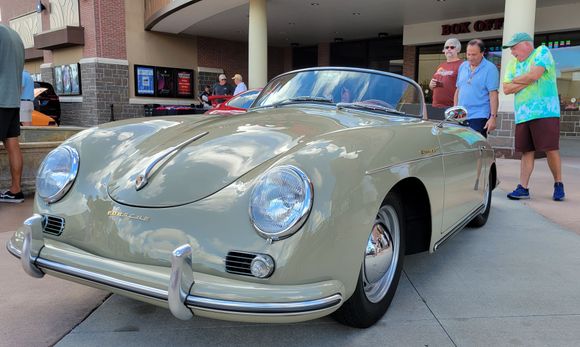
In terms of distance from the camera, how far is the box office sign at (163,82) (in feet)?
61.6

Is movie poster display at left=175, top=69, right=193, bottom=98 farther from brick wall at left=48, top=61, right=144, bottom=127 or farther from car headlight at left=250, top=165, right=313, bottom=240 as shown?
car headlight at left=250, top=165, right=313, bottom=240

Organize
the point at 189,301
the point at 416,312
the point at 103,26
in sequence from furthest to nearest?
the point at 103,26 < the point at 416,312 < the point at 189,301

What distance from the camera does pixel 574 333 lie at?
220 centimetres

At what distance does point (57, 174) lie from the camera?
2.23 m

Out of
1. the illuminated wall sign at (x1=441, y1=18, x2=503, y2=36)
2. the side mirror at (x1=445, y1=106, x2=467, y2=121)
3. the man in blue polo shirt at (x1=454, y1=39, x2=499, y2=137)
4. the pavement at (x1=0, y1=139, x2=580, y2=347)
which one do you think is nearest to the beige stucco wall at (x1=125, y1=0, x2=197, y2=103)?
the illuminated wall sign at (x1=441, y1=18, x2=503, y2=36)

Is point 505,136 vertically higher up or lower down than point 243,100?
lower down

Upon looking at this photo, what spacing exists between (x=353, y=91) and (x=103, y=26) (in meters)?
17.0

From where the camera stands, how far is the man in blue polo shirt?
4.80 m

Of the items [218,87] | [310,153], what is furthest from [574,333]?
[218,87]

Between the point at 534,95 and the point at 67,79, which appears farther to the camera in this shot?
the point at 67,79

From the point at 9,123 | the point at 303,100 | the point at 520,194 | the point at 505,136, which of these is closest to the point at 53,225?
the point at 303,100

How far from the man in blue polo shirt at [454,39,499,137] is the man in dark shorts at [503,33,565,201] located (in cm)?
23

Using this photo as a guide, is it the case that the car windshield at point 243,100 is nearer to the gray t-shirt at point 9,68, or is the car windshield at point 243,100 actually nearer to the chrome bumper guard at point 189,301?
the gray t-shirt at point 9,68

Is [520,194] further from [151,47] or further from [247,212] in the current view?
[151,47]
